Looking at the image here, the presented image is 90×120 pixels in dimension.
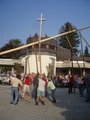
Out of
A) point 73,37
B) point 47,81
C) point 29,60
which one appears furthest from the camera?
point 73,37

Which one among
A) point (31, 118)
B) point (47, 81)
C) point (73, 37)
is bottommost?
point (31, 118)

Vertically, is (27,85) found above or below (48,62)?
below

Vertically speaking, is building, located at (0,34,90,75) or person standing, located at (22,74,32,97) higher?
building, located at (0,34,90,75)

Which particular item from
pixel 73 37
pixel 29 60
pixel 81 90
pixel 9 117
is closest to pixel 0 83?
pixel 29 60

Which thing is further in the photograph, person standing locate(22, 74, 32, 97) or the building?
the building

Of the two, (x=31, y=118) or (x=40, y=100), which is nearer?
(x=31, y=118)

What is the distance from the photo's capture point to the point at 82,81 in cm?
2638

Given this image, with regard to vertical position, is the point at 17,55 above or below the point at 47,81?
above

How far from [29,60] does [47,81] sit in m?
45.6

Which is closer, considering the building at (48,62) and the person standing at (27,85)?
the person standing at (27,85)

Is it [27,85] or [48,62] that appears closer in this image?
[27,85]

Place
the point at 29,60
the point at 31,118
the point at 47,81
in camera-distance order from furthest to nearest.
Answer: the point at 29,60, the point at 47,81, the point at 31,118

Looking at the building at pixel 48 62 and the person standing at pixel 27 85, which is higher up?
the building at pixel 48 62

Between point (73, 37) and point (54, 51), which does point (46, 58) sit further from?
point (73, 37)
